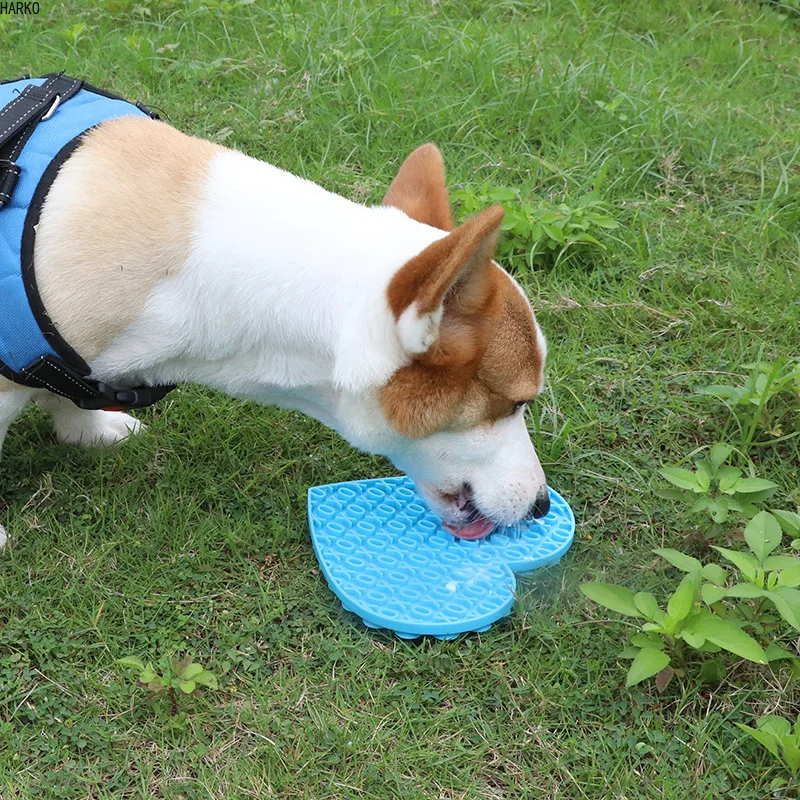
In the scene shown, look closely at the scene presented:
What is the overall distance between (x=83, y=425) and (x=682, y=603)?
86.3 inches

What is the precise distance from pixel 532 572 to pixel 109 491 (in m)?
1.51

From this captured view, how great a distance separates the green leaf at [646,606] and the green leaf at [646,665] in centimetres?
9

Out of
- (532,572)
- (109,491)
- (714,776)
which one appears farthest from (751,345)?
(109,491)

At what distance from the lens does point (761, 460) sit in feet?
11.5

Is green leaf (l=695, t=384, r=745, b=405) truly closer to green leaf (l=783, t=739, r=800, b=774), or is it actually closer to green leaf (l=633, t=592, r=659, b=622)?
green leaf (l=633, t=592, r=659, b=622)

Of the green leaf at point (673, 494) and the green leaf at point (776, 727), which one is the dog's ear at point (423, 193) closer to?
the green leaf at point (673, 494)

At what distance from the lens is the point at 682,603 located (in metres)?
2.52

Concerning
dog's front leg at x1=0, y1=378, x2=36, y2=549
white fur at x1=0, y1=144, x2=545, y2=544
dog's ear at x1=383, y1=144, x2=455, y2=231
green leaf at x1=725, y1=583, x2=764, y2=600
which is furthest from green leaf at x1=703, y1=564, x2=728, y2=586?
dog's front leg at x1=0, y1=378, x2=36, y2=549

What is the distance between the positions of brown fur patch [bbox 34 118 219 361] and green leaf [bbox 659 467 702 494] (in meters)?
1.58

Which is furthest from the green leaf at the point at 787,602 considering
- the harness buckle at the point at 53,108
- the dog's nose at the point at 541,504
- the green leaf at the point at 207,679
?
the harness buckle at the point at 53,108

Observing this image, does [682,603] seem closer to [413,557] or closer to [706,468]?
[706,468]

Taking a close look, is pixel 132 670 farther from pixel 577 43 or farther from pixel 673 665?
pixel 577 43

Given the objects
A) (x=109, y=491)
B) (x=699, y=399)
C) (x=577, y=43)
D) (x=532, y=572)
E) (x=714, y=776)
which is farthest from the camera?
(x=577, y=43)

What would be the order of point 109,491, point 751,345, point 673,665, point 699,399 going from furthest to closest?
point 751,345 < point 699,399 < point 109,491 < point 673,665
